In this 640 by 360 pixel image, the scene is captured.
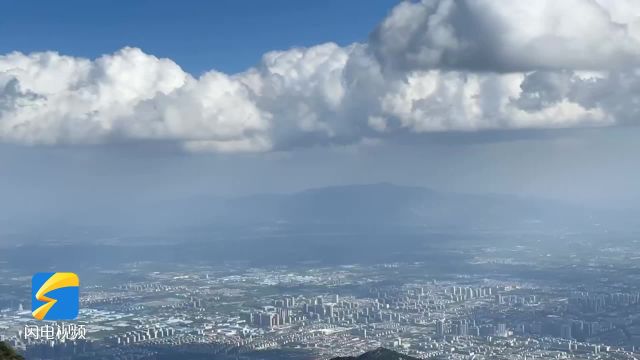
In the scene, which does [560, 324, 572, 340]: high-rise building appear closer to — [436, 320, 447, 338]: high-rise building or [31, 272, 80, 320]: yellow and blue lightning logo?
[436, 320, 447, 338]: high-rise building

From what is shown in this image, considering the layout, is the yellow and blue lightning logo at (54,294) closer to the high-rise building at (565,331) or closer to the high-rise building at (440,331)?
the high-rise building at (440,331)

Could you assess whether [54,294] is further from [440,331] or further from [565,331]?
[565,331]

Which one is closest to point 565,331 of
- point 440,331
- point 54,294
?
point 440,331

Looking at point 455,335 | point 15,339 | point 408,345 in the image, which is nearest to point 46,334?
point 15,339

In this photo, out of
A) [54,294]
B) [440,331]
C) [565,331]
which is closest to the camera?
[54,294]

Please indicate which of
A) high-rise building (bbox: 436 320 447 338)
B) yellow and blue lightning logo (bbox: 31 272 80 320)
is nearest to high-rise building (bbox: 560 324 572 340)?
high-rise building (bbox: 436 320 447 338)

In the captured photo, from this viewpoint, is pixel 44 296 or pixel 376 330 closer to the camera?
pixel 44 296

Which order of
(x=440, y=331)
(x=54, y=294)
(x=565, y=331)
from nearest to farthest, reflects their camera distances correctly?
(x=54, y=294) → (x=565, y=331) → (x=440, y=331)

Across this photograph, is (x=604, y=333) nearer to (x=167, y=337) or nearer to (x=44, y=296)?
(x=167, y=337)
